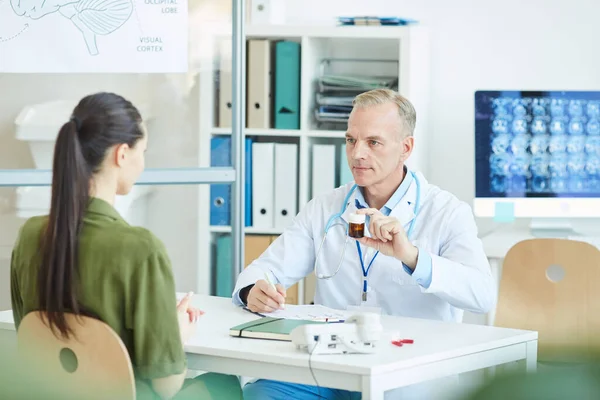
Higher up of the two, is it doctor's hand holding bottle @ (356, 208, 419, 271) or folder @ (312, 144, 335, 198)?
folder @ (312, 144, 335, 198)

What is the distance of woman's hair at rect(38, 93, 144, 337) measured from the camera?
1.36 metres

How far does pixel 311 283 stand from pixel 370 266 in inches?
55.2

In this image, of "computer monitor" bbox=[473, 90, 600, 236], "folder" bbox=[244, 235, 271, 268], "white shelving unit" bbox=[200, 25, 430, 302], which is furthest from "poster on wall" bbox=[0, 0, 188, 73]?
"computer monitor" bbox=[473, 90, 600, 236]

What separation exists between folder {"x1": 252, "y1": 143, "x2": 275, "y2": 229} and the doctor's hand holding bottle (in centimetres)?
154

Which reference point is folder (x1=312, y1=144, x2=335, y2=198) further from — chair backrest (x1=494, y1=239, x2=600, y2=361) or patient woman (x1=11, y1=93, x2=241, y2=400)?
patient woman (x1=11, y1=93, x2=241, y2=400)

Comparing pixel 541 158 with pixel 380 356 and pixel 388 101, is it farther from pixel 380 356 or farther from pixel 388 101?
pixel 380 356

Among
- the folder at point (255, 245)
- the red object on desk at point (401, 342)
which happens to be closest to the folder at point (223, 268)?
the folder at point (255, 245)

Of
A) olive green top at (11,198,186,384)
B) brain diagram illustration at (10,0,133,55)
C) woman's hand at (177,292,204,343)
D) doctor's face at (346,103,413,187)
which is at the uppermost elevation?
brain diagram illustration at (10,0,133,55)

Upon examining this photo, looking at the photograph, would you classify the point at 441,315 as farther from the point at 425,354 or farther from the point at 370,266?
the point at 425,354

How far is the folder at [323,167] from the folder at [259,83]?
0.24m

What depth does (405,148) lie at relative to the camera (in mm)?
2295

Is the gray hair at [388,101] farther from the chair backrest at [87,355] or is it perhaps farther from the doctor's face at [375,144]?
the chair backrest at [87,355]

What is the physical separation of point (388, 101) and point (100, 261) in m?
1.13

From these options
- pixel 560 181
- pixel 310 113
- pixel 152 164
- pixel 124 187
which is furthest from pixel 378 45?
pixel 124 187
